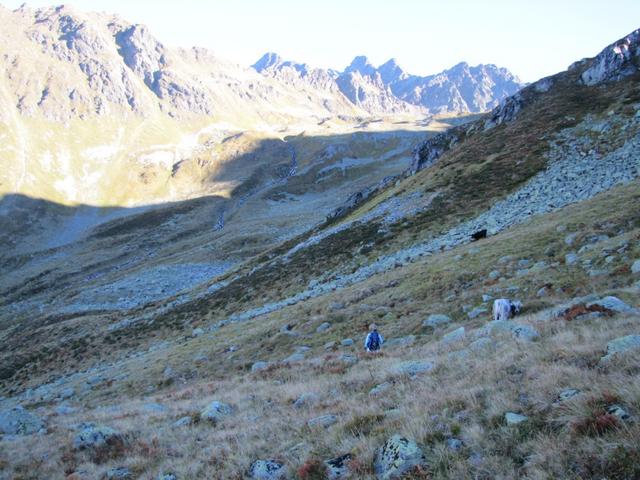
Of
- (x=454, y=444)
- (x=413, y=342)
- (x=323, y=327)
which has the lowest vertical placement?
(x=323, y=327)

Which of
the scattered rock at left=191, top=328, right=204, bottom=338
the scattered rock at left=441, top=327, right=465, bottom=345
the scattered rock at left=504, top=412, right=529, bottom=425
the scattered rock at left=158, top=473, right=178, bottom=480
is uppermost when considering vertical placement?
the scattered rock at left=504, top=412, right=529, bottom=425

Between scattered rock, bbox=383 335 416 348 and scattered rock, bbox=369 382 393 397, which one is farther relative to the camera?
scattered rock, bbox=383 335 416 348

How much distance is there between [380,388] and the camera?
39.8 feet

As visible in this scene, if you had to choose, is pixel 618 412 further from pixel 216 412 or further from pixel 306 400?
pixel 216 412

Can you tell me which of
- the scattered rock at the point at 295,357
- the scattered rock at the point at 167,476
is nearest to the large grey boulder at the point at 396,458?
the scattered rock at the point at 167,476

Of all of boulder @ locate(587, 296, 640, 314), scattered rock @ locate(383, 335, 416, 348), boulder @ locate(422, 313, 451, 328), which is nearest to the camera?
boulder @ locate(587, 296, 640, 314)

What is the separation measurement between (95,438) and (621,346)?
14.4 m

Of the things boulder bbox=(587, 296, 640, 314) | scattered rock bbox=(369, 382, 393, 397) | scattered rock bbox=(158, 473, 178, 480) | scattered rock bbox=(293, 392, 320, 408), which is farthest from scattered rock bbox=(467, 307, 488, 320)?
scattered rock bbox=(158, 473, 178, 480)

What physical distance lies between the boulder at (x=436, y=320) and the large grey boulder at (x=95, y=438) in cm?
1336

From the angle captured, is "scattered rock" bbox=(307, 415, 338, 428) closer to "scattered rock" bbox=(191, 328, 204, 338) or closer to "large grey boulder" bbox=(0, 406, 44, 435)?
"large grey boulder" bbox=(0, 406, 44, 435)

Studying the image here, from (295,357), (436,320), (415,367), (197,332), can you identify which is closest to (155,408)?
(295,357)

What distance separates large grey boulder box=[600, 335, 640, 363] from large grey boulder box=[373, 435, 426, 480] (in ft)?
14.9

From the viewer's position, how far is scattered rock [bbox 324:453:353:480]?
7.70 metres

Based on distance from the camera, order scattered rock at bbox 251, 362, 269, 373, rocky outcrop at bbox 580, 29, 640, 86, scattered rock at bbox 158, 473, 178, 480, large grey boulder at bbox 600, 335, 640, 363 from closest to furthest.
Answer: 1. large grey boulder at bbox 600, 335, 640, 363
2. scattered rock at bbox 158, 473, 178, 480
3. scattered rock at bbox 251, 362, 269, 373
4. rocky outcrop at bbox 580, 29, 640, 86
